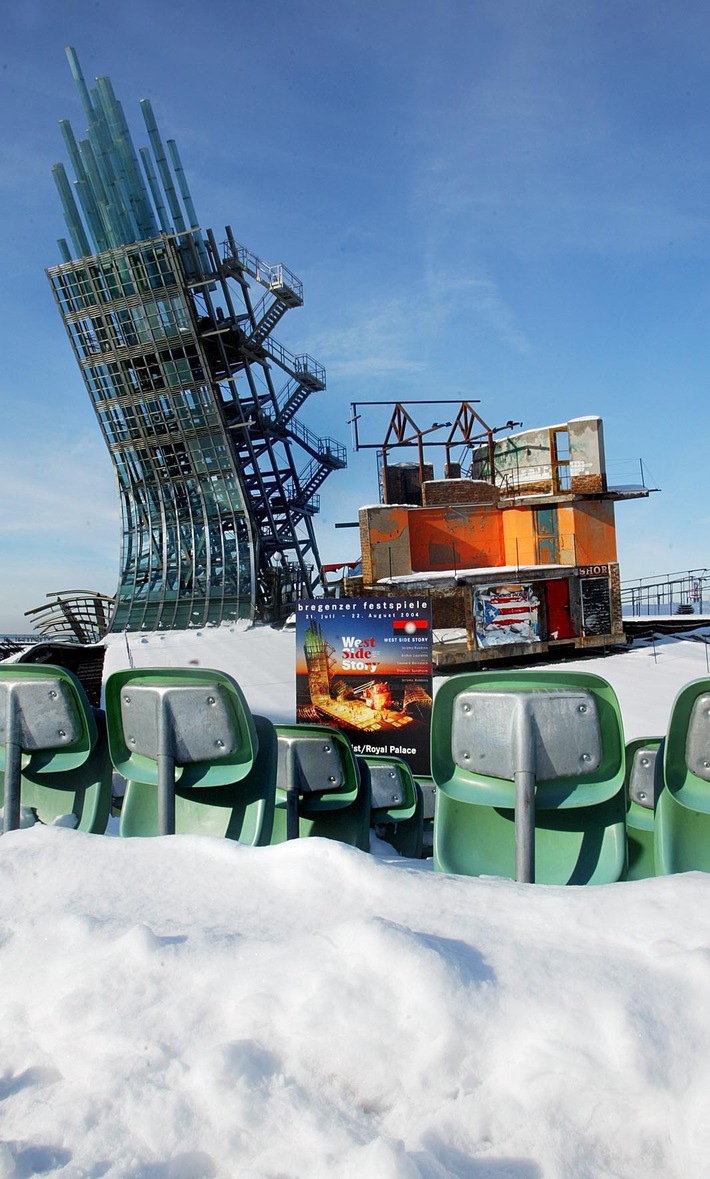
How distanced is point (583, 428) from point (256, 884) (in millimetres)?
28425

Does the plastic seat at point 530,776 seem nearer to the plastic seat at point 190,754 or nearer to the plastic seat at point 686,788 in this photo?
the plastic seat at point 686,788

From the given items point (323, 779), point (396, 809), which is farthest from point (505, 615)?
point (323, 779)

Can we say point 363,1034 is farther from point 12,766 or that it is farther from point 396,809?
point 396,809

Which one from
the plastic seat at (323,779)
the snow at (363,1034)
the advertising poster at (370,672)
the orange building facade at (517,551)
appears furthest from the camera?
the orange building facade at (517,551)

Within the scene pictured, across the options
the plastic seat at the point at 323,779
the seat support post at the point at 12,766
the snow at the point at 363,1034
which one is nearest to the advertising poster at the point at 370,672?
the plastic seat at the point at 323,779

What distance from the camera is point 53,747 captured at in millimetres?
3988

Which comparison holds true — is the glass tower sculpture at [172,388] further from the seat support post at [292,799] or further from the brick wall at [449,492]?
the seat support post at [292,799]

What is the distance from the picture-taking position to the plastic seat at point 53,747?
3879mm

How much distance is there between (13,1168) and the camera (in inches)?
56.9

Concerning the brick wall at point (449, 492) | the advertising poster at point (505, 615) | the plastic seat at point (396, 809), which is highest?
the brick wall at point (449, 492)

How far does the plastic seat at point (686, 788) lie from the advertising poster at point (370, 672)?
14.3ft

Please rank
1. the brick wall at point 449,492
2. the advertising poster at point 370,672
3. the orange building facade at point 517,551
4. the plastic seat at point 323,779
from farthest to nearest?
the brick wall at point 449,492 → the orange building facade at point 517,551 → the advertising poster at point 370,672 → the plastic seat at point 323,779

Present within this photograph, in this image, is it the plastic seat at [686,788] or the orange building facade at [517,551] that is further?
the orange building facade at [517,551]

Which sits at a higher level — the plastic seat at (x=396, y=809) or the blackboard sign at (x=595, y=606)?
the blackboard sign at (x=595, y=606)
